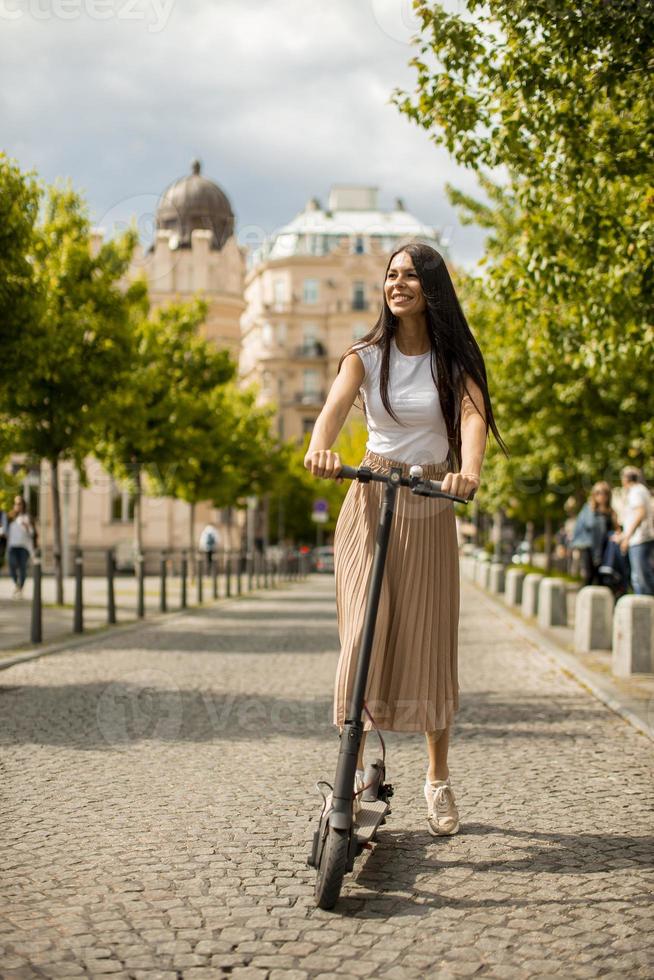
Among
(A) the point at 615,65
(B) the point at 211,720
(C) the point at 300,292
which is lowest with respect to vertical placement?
(B) the point at 211,720

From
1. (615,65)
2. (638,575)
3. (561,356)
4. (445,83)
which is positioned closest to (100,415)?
(561,356)

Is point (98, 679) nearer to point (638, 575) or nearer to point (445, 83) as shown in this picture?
point (445, 83)

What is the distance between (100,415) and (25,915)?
16704mm

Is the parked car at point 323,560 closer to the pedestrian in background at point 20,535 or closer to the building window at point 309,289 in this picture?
the pedestrian in background at point 20,535

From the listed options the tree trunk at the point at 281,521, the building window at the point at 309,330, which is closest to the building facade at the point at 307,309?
the building window at the point at 309,330

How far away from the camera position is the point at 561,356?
17.1 meters

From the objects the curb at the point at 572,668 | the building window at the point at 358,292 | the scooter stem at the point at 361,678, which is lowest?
the curb at the point at 572,668

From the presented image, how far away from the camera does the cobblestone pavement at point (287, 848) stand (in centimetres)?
358

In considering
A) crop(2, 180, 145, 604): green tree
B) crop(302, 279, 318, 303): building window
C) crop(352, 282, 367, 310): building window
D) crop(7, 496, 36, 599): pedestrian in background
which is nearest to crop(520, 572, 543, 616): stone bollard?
crop(2, 180, 145, 604): green tree

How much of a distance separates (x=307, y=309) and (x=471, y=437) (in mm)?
89668

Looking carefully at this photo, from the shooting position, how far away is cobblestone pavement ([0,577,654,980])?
11.7ft

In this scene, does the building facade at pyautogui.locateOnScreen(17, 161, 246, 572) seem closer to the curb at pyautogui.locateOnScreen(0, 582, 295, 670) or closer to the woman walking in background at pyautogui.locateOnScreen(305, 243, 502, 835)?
the curb at pyautogui.locateOnScreen(0, 582, 295, 670)

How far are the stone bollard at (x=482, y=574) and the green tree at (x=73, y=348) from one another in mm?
16333

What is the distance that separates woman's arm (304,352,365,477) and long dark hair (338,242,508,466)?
0.26 ft
